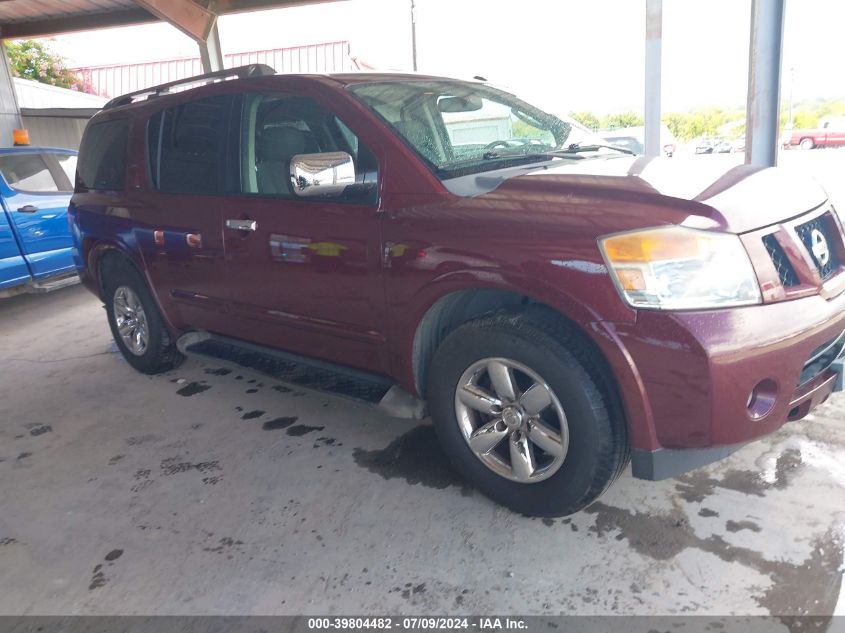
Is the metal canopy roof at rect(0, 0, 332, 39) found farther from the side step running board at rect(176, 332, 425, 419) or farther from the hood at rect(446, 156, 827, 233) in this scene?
the hood at rect(446, 156, 827, 233)

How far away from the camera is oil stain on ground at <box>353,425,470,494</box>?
290cm

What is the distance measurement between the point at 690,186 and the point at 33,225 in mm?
6589

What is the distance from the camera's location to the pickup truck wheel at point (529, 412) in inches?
86.6

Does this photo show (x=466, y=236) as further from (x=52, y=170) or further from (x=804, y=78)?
(x=52, y=170)

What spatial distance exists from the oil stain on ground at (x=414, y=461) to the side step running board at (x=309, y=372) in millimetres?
357

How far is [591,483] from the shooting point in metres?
2.26

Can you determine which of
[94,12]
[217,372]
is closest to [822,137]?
[217,372]

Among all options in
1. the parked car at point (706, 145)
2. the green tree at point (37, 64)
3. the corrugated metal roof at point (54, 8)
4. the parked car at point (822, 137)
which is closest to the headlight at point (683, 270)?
the parked car at point (822, 137)

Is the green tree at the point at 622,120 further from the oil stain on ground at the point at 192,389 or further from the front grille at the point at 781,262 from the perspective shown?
the front grille at the point at 781,262

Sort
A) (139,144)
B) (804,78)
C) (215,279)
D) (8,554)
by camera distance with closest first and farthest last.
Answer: (8,554) < (215,279) < (139,144) < (804,78)

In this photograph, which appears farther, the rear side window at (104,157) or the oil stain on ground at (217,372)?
the oil stain on ground at (217,372)

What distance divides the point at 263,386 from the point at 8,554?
1.79 m

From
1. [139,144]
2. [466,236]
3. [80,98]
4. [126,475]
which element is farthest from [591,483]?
[80,98]

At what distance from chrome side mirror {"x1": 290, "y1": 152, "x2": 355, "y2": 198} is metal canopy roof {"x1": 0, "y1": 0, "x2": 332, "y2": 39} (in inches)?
288
